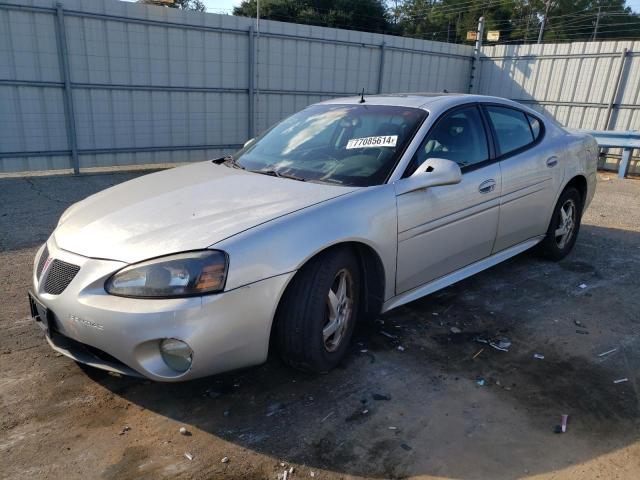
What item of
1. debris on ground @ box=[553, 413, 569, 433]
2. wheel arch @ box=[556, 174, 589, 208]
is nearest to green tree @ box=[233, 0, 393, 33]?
wheel arch @ box=[556, 174, 589, 208]

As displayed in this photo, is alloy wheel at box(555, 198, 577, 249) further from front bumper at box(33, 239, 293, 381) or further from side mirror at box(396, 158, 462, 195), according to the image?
front bumper at box(33, 239, 293, 381)

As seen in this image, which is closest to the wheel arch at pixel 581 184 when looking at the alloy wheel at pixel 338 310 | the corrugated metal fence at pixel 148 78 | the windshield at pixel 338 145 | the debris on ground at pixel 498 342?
the debris on ground at pixel 498 342

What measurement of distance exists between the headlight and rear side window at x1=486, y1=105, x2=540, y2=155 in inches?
106

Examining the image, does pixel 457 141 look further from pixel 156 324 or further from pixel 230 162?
pixel 156 324

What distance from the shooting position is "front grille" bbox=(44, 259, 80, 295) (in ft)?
8.73

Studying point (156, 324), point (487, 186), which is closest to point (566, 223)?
point (487, 186)

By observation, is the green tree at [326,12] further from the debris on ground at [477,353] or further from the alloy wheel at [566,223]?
the debris on ground at [477,353]

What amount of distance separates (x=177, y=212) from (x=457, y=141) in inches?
83.4

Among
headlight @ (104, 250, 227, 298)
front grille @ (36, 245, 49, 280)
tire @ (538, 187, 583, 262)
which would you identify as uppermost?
headlight @ (104, 250, 227, 298)

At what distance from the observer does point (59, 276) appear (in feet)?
8.90

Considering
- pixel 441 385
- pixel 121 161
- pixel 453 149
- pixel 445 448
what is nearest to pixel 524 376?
pixel 441 385

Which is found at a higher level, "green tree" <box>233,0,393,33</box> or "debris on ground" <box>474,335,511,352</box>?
"green tree" <box>233,0,393,33</box>

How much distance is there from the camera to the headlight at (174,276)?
2.47 m

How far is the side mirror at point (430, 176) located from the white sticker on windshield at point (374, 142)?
29 centimetres
